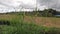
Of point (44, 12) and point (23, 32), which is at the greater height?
point (44, 12)

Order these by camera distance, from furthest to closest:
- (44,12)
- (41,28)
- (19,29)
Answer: (44,12), (41,28), (19,29)

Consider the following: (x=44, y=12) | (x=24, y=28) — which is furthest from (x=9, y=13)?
(x=24, y=28)

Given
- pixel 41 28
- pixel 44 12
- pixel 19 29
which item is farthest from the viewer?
pixel 44 12

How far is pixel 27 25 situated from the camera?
2.85 meters

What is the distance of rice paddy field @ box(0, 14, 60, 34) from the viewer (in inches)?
110

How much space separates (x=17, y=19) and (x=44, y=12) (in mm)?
619

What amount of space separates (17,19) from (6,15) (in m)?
0.70

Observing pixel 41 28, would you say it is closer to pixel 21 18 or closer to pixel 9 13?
pixel 21 18

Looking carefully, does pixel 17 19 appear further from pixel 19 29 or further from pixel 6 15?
pixel 6 15

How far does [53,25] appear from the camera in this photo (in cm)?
341

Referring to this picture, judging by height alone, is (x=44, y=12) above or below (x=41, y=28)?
above

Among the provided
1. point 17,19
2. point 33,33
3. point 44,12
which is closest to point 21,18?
point 17,19

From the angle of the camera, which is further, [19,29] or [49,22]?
[49,22]

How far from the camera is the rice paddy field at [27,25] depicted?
110 inches
